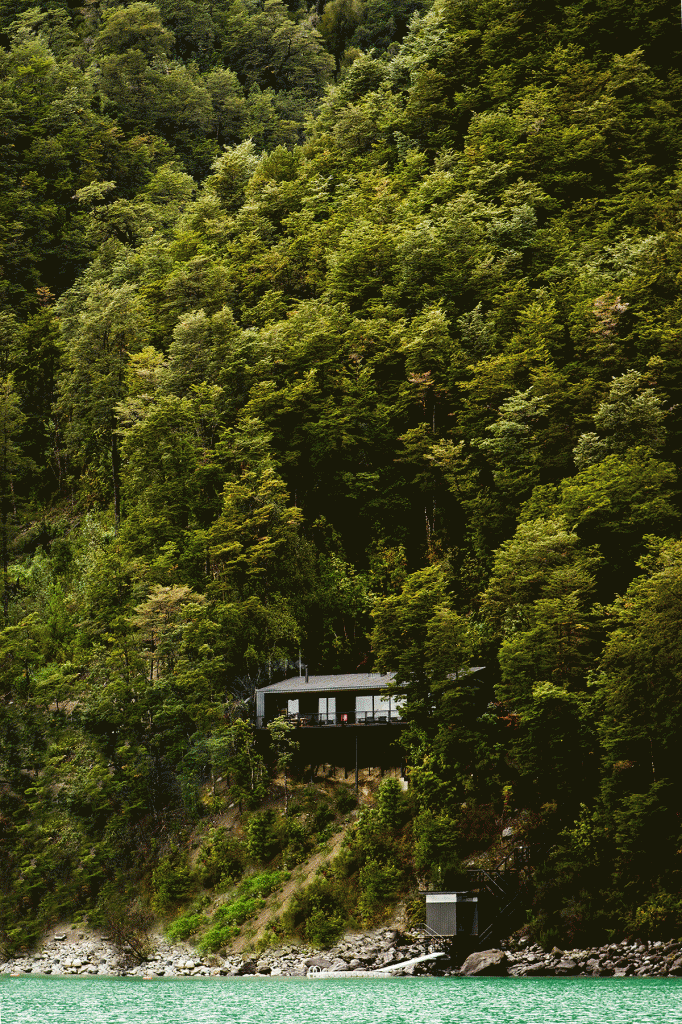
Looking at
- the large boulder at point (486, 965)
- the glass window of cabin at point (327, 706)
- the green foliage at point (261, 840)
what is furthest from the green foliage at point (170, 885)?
the large boulder at point (486, 965)

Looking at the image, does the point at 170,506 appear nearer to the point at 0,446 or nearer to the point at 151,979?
the point at 0,446

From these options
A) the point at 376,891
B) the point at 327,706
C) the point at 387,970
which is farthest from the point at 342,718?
the point at 387,970

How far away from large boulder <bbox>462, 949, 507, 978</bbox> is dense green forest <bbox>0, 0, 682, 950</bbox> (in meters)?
1.96

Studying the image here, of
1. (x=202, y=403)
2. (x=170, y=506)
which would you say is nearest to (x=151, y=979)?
(x=170, y=506)

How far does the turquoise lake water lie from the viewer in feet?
99.9

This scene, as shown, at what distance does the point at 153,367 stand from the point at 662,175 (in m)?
30.1

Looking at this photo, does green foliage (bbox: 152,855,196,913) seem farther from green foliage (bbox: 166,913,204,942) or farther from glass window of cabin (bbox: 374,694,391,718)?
glass window of cabin (bbox: 374,694,391,718)

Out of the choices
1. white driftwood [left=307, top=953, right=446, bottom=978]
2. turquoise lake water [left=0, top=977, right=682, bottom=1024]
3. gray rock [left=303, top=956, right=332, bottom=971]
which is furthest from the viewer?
gray rock [left=303, top=956, right=332, bottom=971]

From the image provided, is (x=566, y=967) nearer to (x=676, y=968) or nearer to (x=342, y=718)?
(x=676, y=968)

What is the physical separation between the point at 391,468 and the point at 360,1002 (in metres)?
30.9

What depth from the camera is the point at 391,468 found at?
198ft

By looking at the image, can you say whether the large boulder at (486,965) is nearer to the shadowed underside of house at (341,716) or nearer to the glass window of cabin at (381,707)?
the shadowed underside of house at (341,716)

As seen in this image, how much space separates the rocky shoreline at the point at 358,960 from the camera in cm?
3766

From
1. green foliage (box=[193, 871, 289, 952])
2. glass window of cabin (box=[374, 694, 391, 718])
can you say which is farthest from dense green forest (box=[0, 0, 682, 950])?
glass window of cabin (box=[374, 694, 391, 718])
